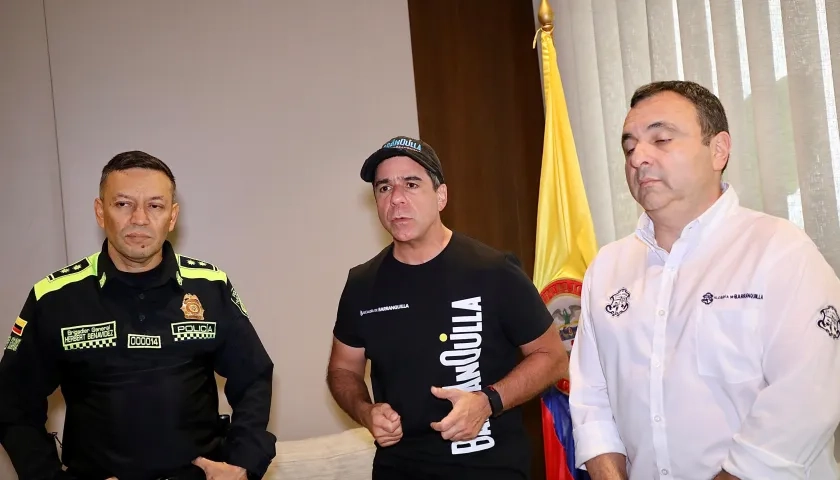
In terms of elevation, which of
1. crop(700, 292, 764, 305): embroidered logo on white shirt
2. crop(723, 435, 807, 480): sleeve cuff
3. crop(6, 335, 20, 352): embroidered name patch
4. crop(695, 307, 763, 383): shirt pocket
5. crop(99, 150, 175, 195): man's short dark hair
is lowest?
crop(723, 435, 807, 480): sleeve cuff

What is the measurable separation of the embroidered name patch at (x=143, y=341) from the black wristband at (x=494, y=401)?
0.99 meters

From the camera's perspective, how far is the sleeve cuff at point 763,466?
1570mm

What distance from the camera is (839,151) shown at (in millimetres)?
2426

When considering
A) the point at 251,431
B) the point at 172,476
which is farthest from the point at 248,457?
the point at 172,476

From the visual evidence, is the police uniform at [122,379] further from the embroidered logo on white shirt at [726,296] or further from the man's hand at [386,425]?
the embroidered logo on white shirt at [726,296]

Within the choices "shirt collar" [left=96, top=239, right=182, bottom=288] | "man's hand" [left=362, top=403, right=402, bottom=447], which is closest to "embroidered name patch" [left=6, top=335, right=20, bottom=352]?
"shirt collar" [left=96, top=239, right=182, bottom=288]

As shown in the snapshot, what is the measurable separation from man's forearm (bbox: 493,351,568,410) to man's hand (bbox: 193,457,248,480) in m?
0.81

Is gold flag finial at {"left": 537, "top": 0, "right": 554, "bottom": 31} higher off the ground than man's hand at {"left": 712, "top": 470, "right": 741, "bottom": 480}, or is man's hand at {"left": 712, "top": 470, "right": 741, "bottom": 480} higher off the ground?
gold flag finial at {"left": 537, "top": 0, "right": 554, "bottom": 31}

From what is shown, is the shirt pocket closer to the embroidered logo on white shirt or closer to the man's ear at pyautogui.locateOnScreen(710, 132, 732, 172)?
the embroidered logo on white shirt

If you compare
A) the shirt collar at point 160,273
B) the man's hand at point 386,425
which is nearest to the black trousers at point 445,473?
the man's hand at point 386,425

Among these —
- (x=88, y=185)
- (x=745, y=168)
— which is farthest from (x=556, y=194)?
(x=88, y=185)

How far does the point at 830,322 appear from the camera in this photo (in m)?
1.61

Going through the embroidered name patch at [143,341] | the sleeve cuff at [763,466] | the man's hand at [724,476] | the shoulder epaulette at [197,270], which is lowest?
the man's hand at [724,476]

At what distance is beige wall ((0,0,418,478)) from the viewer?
357 centimetres
